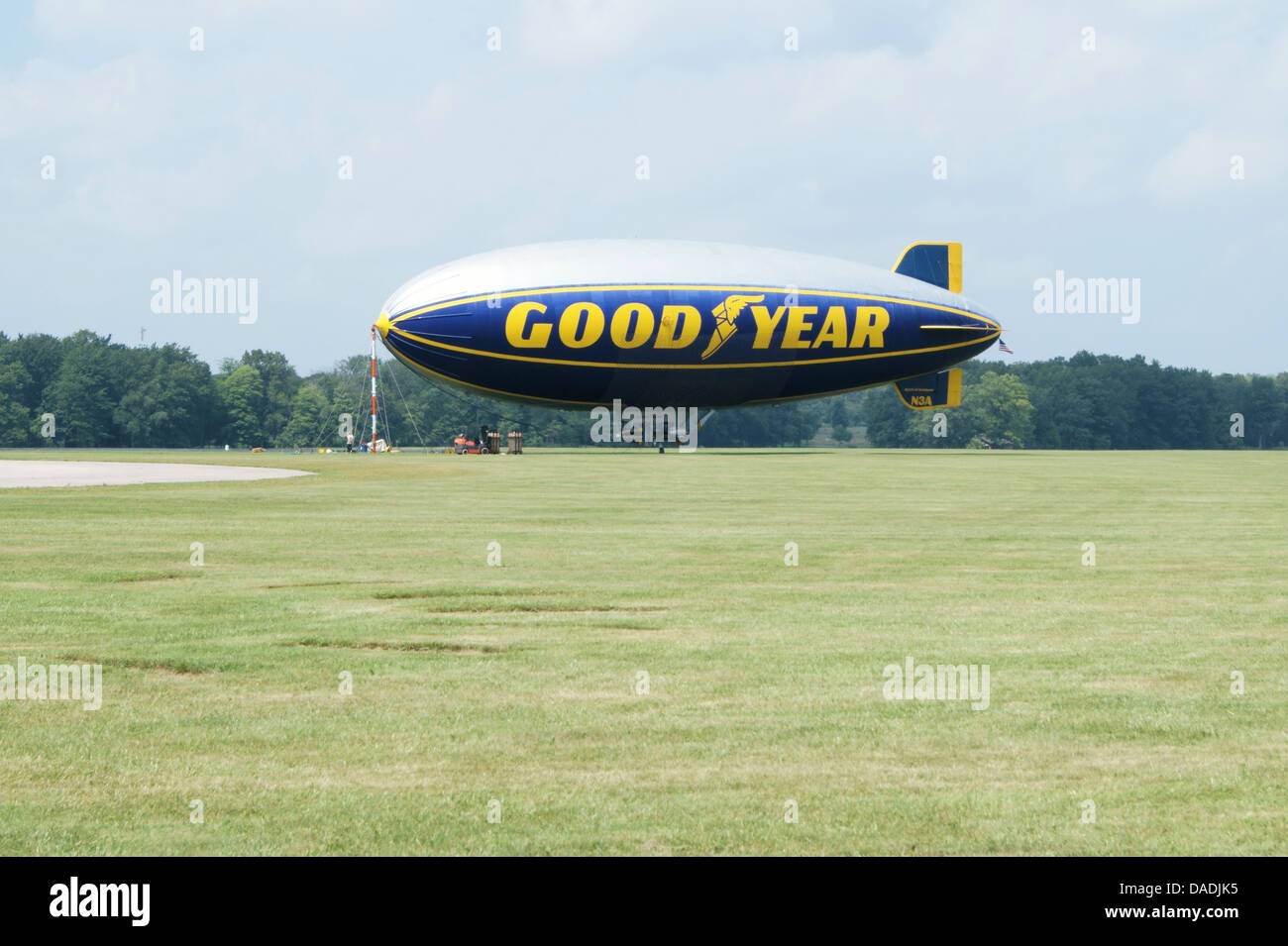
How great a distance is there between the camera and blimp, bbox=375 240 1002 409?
3088 inches

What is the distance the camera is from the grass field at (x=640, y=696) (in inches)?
362

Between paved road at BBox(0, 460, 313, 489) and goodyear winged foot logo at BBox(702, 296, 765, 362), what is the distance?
2799 cm

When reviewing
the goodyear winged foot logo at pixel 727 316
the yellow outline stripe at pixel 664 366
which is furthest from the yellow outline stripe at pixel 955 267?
the goodyear winged foot logo at pixel 727 316

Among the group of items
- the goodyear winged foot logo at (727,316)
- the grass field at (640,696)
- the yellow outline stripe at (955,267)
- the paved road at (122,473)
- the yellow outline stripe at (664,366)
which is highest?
the yellow outline stripe at (955,267)

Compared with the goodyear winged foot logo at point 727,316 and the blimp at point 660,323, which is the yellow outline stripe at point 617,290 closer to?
the blimp at point 660,323

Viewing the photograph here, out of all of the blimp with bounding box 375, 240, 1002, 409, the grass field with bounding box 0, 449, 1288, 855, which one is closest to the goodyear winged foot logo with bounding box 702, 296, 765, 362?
the blimp with bounding box 375, 240, 1002, 409

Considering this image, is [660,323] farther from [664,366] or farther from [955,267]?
[955,267]

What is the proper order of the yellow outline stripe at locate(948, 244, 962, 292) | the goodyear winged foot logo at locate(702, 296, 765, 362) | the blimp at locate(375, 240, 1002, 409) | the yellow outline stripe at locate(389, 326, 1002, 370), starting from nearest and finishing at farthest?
1. the blimp at locate(375, 240, 1002, 409)
2. the yellow outline stripe at locate(389, 326, 1002, 370)
3. the goodyear winged foot logo at locate(702, 296, 765, 362)
4. the yellow outline stripe at locate(948, 244, 962, 292)

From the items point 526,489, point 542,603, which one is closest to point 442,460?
point 526,489

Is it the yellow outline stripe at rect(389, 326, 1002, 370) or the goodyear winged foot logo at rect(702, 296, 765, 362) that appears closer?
the yellow outline stripe at rect(389, 326, 1002, 370)

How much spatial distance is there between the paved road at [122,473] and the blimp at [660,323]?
587 inches

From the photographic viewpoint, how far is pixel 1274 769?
412 inches

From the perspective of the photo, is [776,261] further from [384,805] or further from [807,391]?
[384,805]

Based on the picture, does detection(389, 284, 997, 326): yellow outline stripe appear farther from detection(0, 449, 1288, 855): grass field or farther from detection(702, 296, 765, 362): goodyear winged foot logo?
detection(0, 449, 1288, 855): grass field
